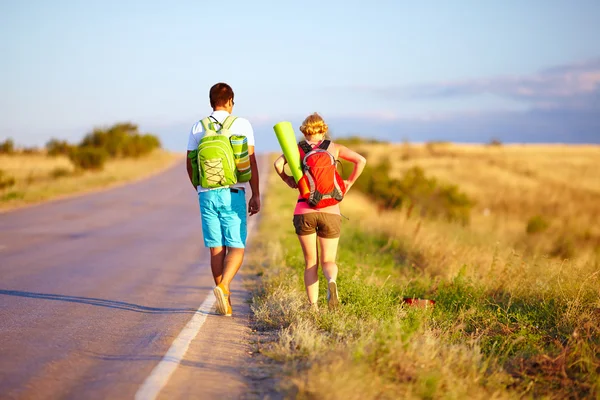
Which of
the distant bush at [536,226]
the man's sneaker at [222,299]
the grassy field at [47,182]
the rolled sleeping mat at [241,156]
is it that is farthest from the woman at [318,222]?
the distant bush at [536,226]

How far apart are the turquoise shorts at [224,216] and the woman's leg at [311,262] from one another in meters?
0.65

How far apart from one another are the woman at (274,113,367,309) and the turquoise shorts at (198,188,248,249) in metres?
0.58

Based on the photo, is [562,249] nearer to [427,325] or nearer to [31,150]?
[427,325]

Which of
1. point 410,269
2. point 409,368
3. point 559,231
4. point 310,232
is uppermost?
point 310,232

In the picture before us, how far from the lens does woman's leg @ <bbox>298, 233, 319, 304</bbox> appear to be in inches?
261

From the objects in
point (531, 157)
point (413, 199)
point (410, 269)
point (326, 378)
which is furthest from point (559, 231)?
point (531, 157)

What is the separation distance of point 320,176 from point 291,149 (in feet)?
1.19

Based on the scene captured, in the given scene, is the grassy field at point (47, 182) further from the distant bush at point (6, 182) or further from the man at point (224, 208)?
the man at point (224, 208)

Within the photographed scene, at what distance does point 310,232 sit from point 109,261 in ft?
17.8

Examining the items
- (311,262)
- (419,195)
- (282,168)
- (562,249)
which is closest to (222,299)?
(311,262)

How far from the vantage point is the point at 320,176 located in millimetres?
6332

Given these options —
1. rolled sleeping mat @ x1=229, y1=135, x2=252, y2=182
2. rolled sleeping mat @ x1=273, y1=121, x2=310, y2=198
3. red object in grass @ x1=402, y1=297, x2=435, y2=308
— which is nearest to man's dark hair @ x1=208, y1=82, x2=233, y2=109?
rolled sleeping mat @ x1=229, y1=135, x2=252, y2=182

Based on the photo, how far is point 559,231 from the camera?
25.5 meters

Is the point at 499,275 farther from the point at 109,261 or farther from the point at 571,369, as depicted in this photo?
the point at 109,261
